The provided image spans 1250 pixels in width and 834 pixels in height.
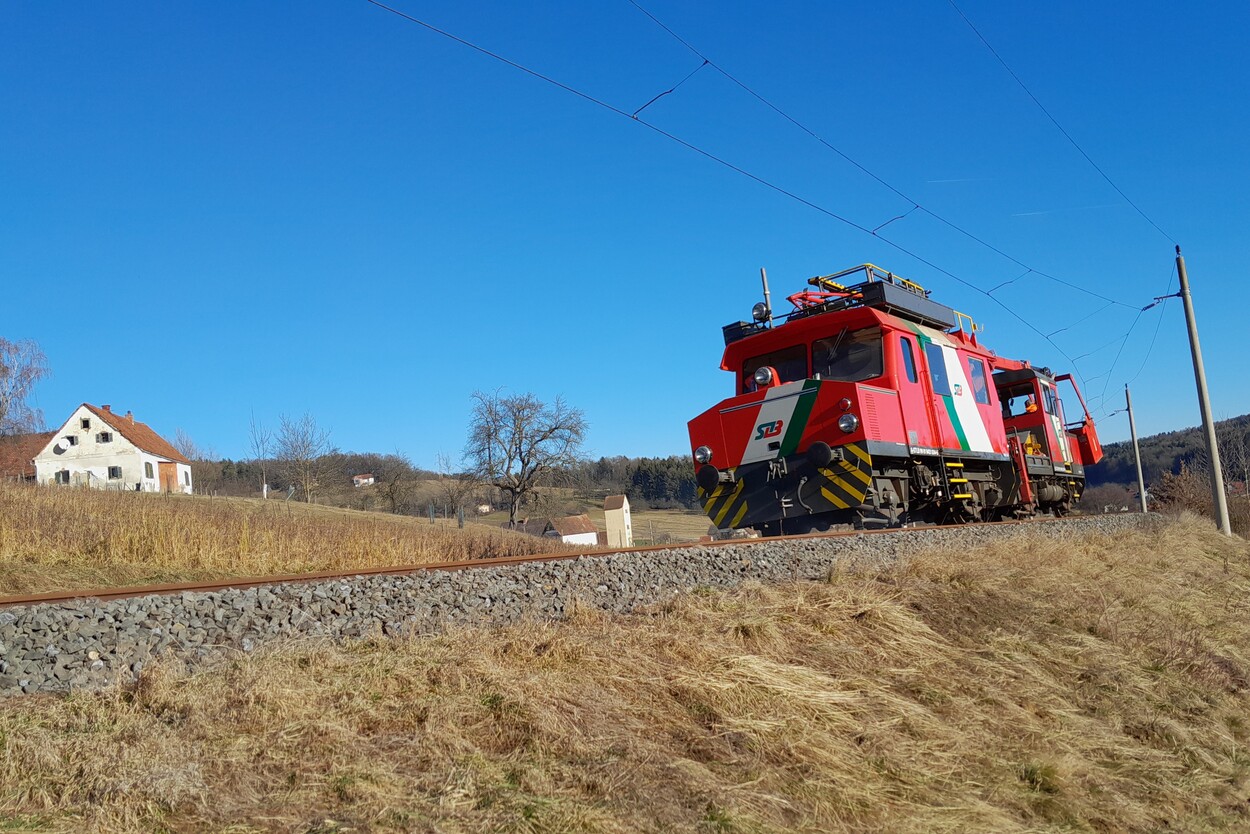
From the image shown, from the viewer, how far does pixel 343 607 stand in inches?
243

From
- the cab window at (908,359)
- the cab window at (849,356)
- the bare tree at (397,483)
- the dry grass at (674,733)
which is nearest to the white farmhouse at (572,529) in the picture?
the bare tree at (397,483)

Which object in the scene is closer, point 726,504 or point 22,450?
point 726,504

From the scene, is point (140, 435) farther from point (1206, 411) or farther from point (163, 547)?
point (1206, 411)

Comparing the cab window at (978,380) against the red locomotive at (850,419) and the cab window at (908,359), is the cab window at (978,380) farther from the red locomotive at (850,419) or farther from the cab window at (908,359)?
the cab window at (908,359)

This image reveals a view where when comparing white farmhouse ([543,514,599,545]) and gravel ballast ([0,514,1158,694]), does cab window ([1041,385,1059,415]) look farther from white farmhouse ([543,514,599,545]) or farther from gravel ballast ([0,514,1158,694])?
white farmhouse ([543,514,599,545])

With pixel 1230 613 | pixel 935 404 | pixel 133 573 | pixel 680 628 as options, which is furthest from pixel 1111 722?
pixel 133 573

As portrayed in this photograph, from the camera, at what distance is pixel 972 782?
14.0ft

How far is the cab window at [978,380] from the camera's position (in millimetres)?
14508

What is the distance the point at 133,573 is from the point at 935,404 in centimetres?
1220

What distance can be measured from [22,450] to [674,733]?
2658 inches

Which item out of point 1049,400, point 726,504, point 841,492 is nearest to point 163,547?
point 726,504

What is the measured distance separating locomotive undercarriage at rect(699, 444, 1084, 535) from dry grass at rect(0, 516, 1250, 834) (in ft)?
14.7

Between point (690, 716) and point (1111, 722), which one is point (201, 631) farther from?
point (1111, 722)

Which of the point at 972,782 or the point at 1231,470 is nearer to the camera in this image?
the point at 972,782
